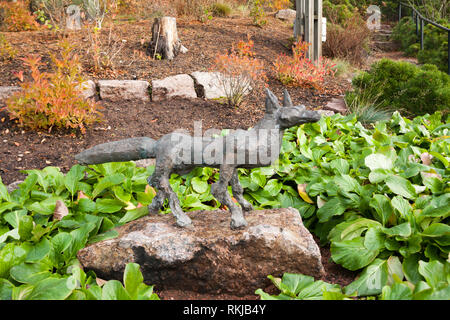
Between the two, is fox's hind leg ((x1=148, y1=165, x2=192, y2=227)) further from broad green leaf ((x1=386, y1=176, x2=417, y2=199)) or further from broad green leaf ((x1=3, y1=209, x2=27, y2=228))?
broad green leaf ((x1=386, y1=176, x2=417, y2=199))

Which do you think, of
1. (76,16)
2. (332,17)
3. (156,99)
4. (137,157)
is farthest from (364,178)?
(332,17)

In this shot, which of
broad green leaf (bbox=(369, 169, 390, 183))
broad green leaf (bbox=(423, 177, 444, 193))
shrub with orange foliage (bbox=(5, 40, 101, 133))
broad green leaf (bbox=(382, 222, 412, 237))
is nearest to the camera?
broad green leaf (bbox=(382, 222, 412, 237))

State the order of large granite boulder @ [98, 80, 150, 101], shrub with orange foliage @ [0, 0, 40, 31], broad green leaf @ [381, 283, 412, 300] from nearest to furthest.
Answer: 1. broad green leaf @ [381, 283, 412, 300]
2. large granite boulder @ [98, 80, 150, 101]
3. shrub with orange foliage @ [0, 0, 40, 31]

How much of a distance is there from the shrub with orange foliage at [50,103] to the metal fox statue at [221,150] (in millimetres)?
2143

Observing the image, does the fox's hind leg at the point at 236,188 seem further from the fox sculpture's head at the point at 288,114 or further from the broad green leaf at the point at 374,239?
the broad green leaf at the point at 374,239

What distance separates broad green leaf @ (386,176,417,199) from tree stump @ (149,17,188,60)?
4831mm

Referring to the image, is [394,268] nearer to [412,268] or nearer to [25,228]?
[412,268]

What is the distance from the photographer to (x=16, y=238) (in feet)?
8.74

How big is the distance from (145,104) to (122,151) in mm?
3109

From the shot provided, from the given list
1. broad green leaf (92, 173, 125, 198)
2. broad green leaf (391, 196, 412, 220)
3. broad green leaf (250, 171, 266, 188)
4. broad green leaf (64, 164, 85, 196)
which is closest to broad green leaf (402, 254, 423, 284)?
broad green leaf (391, 196, 412, 220)

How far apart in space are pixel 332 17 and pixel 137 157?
11.0m

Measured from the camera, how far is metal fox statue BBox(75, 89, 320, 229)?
93.3 inches

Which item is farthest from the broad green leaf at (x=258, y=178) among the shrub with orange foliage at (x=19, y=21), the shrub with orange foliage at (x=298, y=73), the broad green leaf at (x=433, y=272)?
the shrub with orange foliage at (x=19, y=21)
